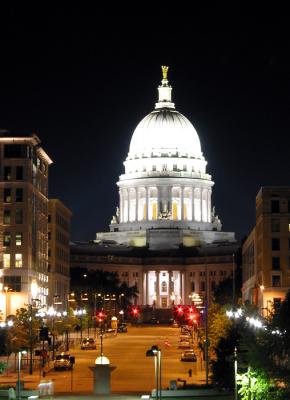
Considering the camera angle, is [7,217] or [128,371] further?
[7,217]

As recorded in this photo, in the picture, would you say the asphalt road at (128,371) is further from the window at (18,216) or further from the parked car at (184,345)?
the window at (18,216)

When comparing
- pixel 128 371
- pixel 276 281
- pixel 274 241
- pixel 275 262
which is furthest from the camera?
pixel 274 241

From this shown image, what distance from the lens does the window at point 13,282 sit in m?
173

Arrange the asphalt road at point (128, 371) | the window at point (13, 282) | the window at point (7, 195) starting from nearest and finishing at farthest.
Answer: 1. the asphalt road at point (128, 371)
2. the window at point (13, 282)
3. the window at point (7, 195)

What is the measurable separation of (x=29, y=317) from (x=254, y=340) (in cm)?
6294

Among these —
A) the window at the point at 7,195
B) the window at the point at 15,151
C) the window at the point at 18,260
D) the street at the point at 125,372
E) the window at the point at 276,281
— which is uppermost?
the window at the point at 15,151

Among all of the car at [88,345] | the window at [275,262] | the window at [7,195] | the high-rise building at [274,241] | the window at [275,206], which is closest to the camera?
the car at [88,345]

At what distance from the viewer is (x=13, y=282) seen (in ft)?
570

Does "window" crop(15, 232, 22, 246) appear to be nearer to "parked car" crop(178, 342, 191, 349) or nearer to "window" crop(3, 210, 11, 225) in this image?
"window" crop(3, 210, 11, 225)

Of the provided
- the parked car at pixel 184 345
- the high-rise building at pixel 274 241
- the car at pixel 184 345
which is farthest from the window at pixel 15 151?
the parked car at pixel 184 345

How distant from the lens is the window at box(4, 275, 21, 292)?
17262 cm

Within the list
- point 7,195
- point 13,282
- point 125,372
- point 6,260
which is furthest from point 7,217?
point 125,372

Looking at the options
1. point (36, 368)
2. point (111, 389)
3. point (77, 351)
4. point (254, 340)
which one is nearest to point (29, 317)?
point (77, 351)

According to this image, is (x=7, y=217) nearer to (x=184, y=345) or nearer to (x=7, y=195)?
Answer: (x=7, y=195)
